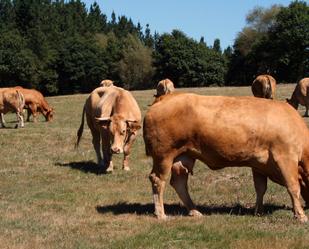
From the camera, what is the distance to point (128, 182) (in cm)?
1338

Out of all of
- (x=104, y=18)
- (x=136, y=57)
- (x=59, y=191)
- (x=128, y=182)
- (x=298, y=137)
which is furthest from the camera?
(x=104, y=18)

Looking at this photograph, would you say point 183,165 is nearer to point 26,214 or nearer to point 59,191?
point 26,214

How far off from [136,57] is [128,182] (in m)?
87.6

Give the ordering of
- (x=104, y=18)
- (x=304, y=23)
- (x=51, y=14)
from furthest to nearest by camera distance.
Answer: (x=104, y=18)
(x=51, y=14)
(x=304, y=23)

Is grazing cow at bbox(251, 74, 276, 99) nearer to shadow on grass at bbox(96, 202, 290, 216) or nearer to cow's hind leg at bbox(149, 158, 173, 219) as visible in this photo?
shadow on grass at bbox(96, 202, 290, 216)

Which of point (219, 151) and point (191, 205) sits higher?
point (219, 151)

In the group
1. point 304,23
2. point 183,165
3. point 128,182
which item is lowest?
point 128,182

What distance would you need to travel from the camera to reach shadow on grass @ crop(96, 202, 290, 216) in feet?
32.8

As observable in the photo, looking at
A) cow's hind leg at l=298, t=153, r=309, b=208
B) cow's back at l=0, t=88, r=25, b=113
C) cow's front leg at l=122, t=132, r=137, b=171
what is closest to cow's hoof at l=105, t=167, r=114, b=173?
cow's front leg at l=122, t=132, r=137, b=171

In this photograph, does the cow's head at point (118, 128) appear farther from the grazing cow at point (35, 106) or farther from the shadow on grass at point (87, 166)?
the grazing cow at point (35, 106)

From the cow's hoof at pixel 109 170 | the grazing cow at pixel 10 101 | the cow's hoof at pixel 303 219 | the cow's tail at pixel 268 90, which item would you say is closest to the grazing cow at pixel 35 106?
the grazing cow at pixel 10 101

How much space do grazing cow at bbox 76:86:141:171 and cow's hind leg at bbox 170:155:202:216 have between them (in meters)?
2.76

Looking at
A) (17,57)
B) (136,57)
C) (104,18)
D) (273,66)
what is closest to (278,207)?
(273,66)

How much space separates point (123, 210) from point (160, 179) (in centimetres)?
119
